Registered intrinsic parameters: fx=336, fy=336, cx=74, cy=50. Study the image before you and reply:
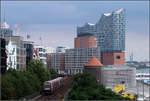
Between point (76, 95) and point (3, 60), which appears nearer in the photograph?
point (76, 95)

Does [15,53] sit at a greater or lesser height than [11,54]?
greater

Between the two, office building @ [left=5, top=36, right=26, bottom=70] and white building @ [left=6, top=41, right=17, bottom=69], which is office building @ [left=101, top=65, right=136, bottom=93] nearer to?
office building @ [left=5, top=36, right=26, bottom=70]

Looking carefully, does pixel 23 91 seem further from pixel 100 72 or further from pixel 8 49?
pixel 100 72

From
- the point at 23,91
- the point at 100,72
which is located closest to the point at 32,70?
the point at 23,91

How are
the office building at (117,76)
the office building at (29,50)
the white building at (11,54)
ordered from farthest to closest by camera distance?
1. the office building at (117,76)
2. the office building at (29,50)
3. the white building at (11,54)

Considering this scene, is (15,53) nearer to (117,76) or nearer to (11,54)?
(11,54)

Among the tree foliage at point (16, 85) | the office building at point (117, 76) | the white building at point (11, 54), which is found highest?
the white building at point (11, 54)

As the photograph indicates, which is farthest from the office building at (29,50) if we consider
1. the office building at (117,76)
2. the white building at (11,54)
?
the office building at (117,76)

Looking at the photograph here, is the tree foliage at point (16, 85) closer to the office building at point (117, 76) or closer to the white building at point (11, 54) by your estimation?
the white building at point (11, 54)

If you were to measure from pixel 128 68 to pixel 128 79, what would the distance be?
5403 millimetres

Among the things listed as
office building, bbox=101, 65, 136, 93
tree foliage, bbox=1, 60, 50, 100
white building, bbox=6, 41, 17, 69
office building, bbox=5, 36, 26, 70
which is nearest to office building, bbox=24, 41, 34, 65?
office building, bbox=5, 36, 26, 70

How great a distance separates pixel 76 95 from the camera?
191ft

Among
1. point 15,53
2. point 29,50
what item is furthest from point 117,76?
point 15,53

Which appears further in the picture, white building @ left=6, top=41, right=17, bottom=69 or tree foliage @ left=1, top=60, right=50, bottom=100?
white building @ left=6, top=41, right=17, bottom=69
